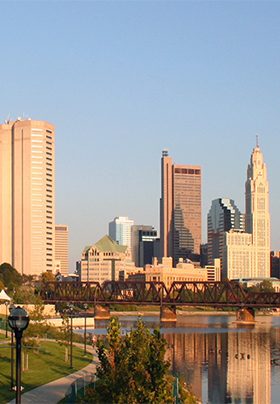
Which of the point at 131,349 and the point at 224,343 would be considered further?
the point at 224,343

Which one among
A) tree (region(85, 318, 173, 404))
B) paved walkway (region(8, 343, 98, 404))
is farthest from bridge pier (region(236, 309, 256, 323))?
tree (region(85, 318, 173, 404))

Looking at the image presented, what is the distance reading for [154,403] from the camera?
36.1 meters

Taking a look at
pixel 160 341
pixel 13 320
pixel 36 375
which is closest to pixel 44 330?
pixel 36 375

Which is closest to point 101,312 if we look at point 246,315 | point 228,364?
point 246,315

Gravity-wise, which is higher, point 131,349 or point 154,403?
point 131,349

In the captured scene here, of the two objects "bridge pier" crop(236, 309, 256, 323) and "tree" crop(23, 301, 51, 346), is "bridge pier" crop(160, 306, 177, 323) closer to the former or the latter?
"bridge pier" crop(236, 309, 256, 323)

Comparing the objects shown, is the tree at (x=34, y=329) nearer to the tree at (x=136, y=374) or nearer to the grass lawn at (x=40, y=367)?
the grass lawn at (x=40, y=367)

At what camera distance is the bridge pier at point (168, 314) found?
182 meters

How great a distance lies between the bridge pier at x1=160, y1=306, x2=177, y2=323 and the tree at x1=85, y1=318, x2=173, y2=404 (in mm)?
144248

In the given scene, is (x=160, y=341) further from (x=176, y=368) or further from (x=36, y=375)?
(x=176, y=368)

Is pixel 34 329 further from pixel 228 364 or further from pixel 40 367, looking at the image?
pixel 228 364

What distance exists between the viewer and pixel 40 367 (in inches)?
2292

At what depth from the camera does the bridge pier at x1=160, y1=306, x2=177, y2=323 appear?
598 feet

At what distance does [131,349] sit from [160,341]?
71.7 inches
